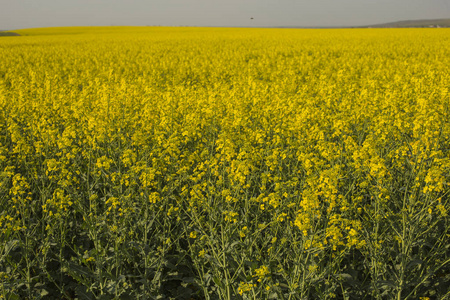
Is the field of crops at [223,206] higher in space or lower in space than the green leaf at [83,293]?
higher

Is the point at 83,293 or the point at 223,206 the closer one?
the point at 83,293

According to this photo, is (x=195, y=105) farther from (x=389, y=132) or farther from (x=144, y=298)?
(x=144, y=298)

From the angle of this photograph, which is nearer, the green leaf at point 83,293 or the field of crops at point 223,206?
the field of crops at point 223,206

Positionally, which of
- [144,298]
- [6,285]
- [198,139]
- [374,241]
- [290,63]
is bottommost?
[144,298]

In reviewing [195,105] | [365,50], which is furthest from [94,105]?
[365,50]

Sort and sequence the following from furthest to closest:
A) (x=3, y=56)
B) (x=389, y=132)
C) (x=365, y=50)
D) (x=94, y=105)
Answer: (x=365, y=50)
(x=3, y=56)
(x=94, y=105)
(x=389, y=132)

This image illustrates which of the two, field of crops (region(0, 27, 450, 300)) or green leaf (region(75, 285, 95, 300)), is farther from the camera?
green leaf (region(75, 285, 95, 300))

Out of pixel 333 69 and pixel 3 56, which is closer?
pixel 333 69

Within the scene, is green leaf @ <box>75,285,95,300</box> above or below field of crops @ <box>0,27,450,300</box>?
below

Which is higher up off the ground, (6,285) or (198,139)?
(198,139)

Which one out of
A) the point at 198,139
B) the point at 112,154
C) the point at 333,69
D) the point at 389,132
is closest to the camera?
the point at 112,154

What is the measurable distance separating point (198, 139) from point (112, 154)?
1.50 meters

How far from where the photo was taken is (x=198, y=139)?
5.14 m

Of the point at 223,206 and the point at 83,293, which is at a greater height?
the point at 223,206
